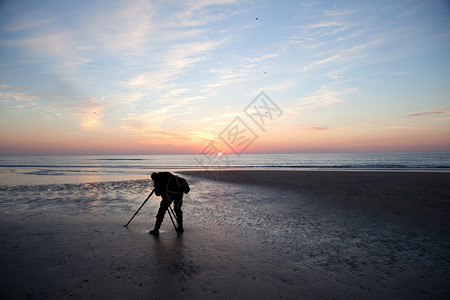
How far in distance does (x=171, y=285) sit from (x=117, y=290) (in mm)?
887

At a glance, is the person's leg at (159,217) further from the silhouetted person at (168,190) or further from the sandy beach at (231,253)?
the sandy beach at (231,253)

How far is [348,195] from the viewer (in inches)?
535

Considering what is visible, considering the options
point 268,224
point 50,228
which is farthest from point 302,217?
point 50,228

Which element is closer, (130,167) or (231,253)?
(231,253)

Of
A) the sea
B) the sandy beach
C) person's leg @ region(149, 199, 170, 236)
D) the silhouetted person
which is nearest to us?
the sandy beach

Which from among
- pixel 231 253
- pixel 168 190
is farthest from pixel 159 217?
pixel 231 253

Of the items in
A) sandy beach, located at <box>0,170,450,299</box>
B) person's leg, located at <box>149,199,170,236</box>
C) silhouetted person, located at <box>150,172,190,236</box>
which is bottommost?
sandy beach, located at <box>0,170,450,299</box>

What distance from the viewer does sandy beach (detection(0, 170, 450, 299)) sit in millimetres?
4105

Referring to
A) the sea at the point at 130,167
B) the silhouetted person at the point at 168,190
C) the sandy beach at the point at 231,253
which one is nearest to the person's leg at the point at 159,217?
the silhouetted person at the point at 168,190

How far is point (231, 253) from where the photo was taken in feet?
18.7

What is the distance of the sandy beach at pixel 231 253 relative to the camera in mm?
4105

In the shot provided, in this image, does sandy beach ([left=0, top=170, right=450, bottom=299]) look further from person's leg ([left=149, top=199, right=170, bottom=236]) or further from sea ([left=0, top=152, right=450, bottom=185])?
sea ([left=0, top=152, right=450, bottom=185])

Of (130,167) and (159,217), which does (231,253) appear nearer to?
→ (159,217)

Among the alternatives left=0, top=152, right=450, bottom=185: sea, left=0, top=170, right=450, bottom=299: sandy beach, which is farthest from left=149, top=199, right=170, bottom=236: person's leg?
left=0, top=152, right=450, bottom=185: sea
